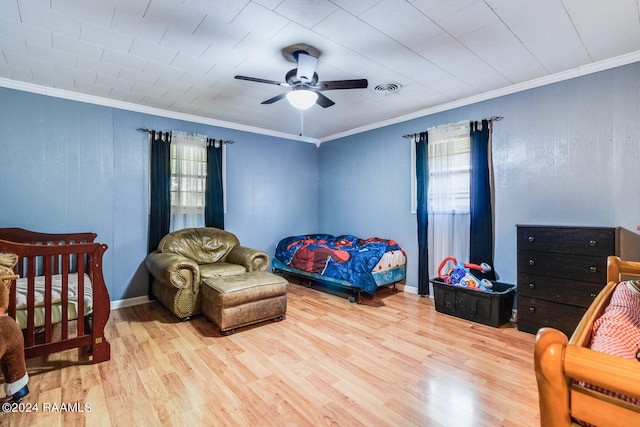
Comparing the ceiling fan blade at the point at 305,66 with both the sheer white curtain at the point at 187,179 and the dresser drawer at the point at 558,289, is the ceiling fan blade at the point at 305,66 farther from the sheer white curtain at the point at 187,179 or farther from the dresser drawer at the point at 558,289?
the dresser drawer at the point at 558,289

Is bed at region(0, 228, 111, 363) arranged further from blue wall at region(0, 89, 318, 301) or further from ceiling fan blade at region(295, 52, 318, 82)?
ceiling fan blade at region(295, 52, 318, 82)

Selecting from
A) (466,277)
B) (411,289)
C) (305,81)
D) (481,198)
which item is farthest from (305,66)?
(411,289)

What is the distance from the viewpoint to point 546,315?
2766mm

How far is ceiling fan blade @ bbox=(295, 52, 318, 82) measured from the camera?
7.80 ft

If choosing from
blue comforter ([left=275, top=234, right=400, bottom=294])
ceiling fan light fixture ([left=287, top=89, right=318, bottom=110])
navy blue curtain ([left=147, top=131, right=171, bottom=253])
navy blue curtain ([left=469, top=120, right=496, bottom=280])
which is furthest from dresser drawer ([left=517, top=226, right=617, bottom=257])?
navy blue curtain ([left=147, top=131, right=171, bottom=253])

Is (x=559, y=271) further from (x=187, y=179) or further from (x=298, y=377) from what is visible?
(x=187, y=179)

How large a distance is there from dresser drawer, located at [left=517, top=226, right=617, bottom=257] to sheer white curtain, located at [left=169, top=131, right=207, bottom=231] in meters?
3.83

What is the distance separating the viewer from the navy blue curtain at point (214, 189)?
4.25m

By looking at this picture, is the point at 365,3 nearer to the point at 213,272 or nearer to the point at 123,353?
the point at 213,272

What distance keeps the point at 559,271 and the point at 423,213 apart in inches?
62.7

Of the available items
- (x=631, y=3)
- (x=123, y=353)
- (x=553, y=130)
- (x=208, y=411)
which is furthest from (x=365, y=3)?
(x=123, y=353)

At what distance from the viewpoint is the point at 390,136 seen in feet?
14.7

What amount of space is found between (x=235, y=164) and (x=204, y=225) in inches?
40.7

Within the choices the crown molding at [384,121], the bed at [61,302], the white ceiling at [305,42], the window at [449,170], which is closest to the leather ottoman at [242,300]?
the bed at [61,302]
